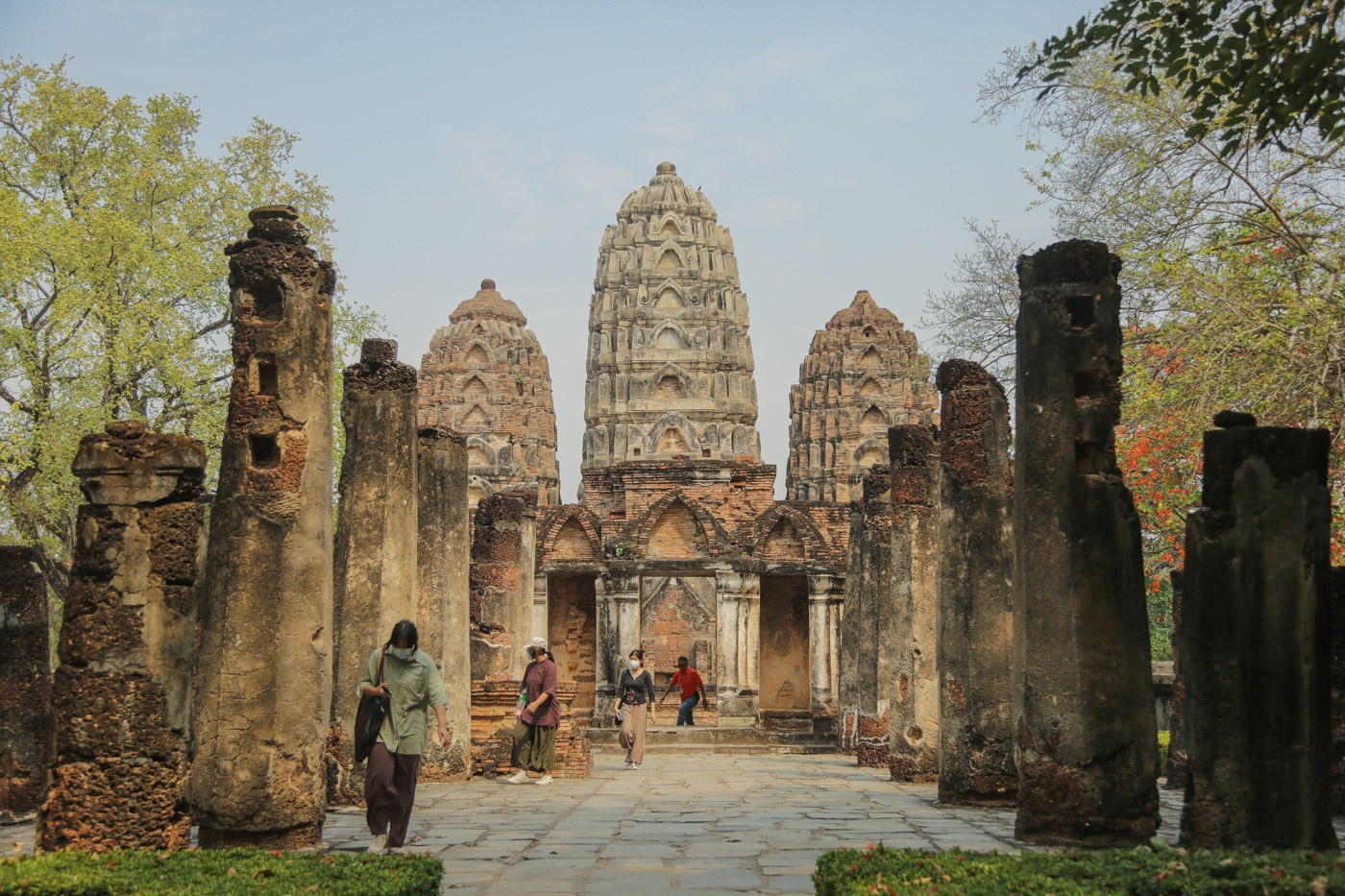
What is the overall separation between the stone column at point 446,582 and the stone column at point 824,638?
10.9 metres

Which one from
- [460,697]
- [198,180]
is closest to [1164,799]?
[460,697]

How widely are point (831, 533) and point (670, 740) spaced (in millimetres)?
6112

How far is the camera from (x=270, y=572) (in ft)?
26.3

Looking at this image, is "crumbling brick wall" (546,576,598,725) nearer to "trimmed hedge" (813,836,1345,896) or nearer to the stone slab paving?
the stone slab paving

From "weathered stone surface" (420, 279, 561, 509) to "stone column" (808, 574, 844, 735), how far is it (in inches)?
991

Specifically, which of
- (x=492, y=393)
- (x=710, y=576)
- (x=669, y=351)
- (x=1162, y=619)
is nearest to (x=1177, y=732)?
(x=710, y=576)

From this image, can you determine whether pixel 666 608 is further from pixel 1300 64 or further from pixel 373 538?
pixel 1300 64

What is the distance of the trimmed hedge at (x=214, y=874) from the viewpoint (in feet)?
18.0

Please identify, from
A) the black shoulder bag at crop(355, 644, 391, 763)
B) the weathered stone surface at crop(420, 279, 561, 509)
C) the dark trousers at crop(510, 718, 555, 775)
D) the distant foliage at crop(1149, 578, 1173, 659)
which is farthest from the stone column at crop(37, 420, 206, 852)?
the weathered stone surface at crop(420, 279, 561, 509)

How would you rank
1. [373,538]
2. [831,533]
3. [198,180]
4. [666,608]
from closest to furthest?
1. [373,538]
2. [198,180]
3. [831,533]
4. [666,608]

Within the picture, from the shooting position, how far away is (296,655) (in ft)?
26.3

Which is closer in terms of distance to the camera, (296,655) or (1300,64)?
(1300,64)

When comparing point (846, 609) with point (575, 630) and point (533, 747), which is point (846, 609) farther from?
point (575, 630)

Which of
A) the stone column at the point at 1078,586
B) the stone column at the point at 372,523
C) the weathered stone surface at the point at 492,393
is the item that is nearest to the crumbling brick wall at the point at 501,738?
the stone column at the point at 372,523
